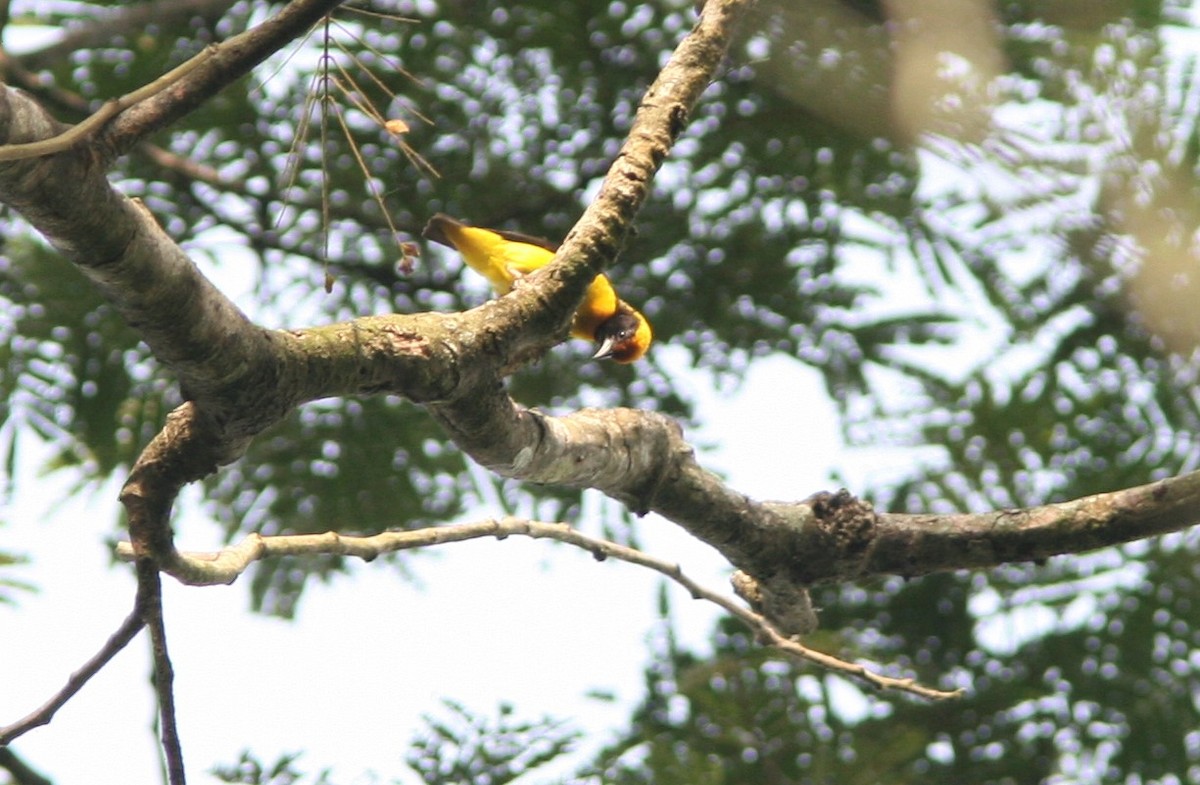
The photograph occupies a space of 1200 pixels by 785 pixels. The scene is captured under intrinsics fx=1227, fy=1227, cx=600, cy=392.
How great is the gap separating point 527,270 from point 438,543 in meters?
2.75

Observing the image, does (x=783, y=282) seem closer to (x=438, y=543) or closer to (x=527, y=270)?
(x=527, y=270)

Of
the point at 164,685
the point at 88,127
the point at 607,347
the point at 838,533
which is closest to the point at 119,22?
the point at 607,347

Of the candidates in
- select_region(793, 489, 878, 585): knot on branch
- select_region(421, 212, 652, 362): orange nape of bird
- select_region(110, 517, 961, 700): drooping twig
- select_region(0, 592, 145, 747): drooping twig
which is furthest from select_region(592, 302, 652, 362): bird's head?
select_region(0, 592, 145, 747): drooping twig

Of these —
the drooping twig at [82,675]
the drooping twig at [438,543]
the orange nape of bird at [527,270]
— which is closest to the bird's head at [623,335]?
the orange nape of bird at [527,270]

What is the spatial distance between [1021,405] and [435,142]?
9.42 feet

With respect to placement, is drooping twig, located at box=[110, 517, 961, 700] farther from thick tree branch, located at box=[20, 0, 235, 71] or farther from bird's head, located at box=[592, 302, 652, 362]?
thick tree branch, located at box=[20, 0, 235, 71]

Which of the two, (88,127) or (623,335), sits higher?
(623,335)

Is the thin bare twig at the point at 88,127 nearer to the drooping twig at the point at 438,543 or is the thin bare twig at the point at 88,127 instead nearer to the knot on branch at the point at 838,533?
the drooping twig at the point at 438,543

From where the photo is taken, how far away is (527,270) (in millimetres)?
4805

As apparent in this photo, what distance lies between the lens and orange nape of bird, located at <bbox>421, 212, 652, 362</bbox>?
4.70 meters

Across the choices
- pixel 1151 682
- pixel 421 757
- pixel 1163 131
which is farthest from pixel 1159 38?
pixel 421 757

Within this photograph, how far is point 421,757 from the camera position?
150 inches

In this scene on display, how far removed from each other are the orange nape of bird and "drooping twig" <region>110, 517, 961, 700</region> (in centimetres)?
198

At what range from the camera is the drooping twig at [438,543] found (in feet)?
5.00
